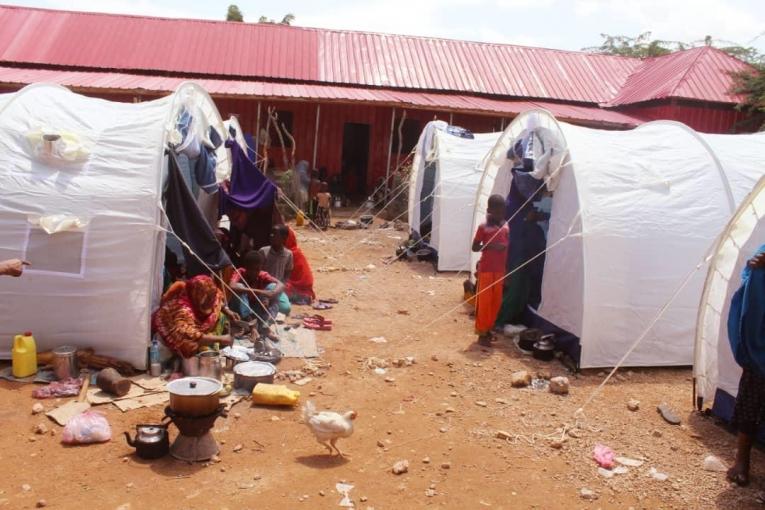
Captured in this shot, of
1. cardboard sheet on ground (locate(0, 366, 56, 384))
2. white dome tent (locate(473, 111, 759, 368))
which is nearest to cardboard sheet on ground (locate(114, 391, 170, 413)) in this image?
cardboard sheet on ground (locate(0, 366, 56, 384))

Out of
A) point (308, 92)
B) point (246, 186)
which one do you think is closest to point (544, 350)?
point (246, 186)

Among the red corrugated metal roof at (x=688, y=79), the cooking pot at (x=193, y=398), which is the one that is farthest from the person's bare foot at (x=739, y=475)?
the red corrugated metal roof at (x=688, y=79)

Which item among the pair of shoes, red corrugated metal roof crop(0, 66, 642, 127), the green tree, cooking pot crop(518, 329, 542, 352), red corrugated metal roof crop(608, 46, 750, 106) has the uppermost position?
the green tree

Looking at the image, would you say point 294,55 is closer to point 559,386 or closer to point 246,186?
point 246,186

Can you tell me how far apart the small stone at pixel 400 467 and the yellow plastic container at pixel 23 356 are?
10.6 feet

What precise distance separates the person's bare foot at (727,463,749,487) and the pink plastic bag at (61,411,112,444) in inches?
169

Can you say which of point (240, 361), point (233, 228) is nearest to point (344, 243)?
point (233, 228)

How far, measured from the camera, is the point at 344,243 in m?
12.7

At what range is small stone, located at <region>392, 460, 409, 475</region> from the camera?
422cm

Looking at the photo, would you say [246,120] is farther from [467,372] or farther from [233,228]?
[467,372]

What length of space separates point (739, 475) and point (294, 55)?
56.7 feet

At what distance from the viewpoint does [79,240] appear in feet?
17.8

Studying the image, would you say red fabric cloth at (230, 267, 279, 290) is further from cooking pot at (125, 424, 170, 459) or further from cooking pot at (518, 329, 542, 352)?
cooking pot at (518, 329, 542, 352)

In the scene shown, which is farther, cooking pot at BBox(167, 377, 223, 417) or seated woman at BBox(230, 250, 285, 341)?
seated woman at BBox(230, 250, 285, 341)
